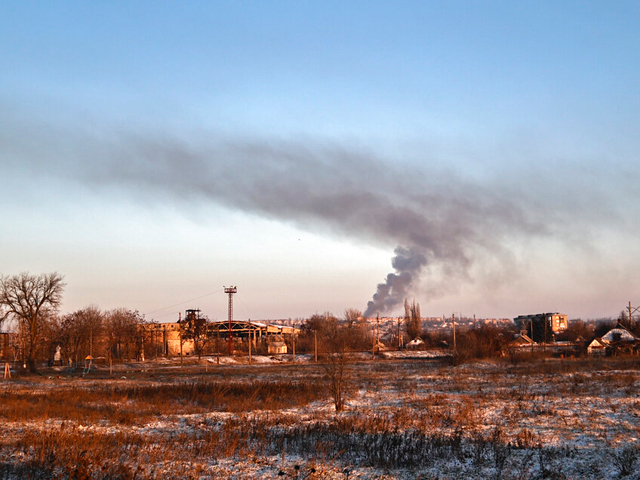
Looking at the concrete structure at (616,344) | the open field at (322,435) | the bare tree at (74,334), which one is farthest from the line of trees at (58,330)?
the concrete structure at (616,344)

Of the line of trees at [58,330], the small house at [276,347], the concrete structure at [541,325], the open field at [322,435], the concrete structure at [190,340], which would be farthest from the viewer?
the concrete structure at [541,325]

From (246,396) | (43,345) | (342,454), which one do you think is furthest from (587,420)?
(43,345)

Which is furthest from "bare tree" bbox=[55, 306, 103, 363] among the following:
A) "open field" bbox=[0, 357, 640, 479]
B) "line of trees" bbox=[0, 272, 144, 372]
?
"open field" bbox=[0, 357, 640, 479]

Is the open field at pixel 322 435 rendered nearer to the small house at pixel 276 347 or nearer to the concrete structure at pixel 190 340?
the concrete structure at pixel 190 340

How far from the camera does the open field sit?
9359 millimetres

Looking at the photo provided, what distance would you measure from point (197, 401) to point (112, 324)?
5808 centimetres

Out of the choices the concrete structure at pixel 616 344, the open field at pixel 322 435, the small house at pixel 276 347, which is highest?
the open field at pixel 322 435

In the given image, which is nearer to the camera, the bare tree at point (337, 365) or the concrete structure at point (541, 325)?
the bare tree at point (337, 365)

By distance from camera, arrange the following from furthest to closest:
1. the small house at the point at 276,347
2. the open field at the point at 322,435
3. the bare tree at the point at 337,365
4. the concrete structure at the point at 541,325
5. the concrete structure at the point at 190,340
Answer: the concrete structure at the point at 541,325 < the small house at the point at 276,347 < the concrete structure at the point at 190,340 < the bare tree at the point at 337,365 < the open field at the point at 322,435

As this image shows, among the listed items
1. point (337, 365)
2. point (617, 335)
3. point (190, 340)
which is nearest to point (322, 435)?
point (337, 365)

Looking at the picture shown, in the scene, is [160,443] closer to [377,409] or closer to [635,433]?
[377,409]

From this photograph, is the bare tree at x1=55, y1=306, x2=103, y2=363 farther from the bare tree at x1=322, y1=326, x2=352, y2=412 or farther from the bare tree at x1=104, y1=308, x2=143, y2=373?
the bare tree at x1=322, y1=326, x2=352, y2=412

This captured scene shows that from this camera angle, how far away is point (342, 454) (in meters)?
10.7

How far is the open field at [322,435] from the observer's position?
9359mm
